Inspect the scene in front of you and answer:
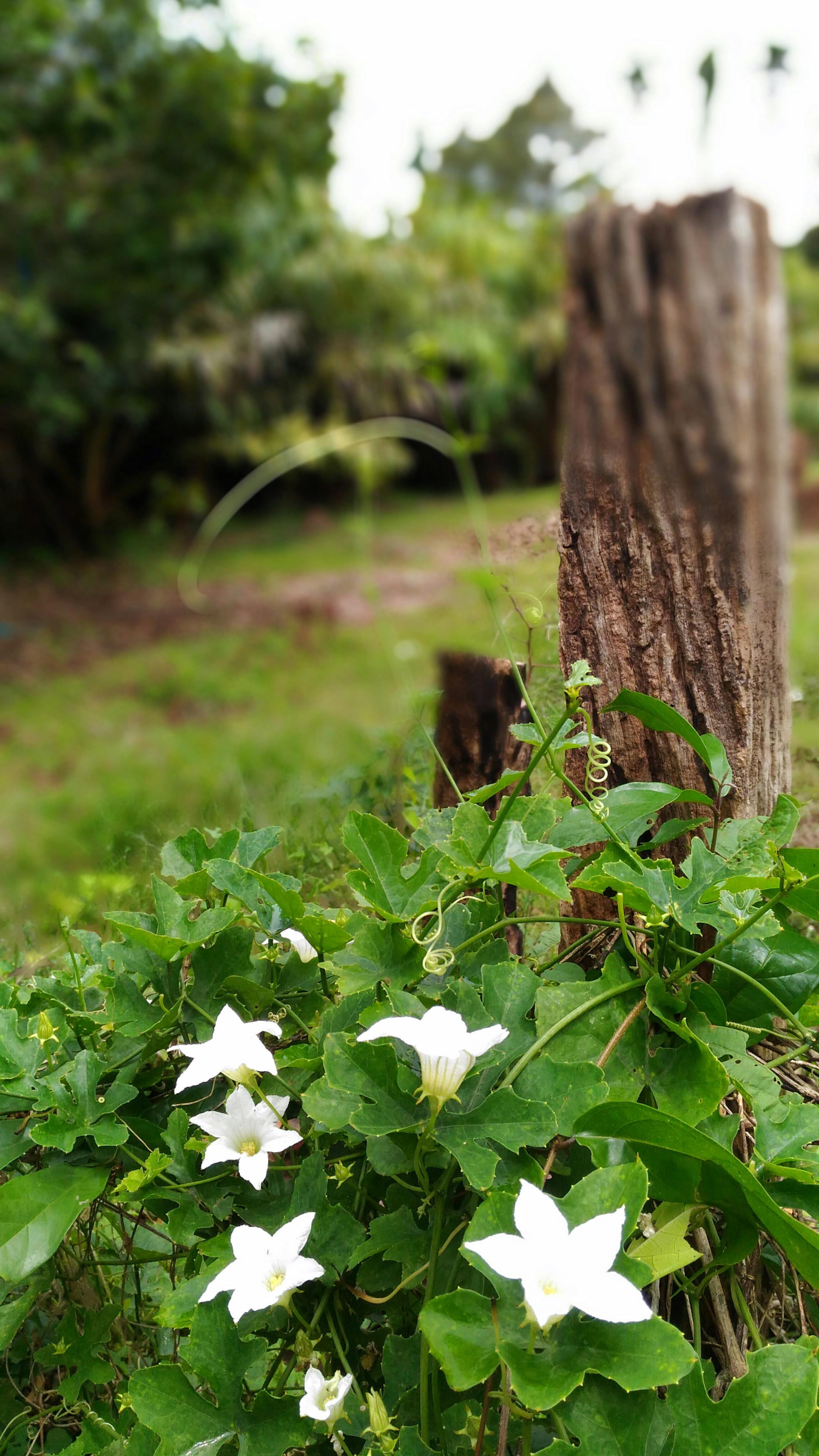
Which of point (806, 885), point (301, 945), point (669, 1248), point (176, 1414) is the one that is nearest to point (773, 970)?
point (806, 885)

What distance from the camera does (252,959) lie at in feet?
2.21

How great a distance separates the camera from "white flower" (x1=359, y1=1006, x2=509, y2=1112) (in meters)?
0.47

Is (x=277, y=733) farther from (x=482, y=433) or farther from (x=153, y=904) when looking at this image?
(x=153, y=904)

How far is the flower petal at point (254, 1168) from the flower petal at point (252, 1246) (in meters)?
0.03

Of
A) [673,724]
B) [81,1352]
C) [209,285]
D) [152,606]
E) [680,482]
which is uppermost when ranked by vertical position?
[209,285]

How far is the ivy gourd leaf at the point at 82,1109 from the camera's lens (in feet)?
1.79

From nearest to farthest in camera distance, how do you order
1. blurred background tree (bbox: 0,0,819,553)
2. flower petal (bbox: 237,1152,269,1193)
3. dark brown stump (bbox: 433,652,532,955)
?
flower petal (bbox: 237,1152,269,1193) < dark brown stump (bbox: 433,652,532,955) < blurred background tree (bbox: 0,0,819,553)

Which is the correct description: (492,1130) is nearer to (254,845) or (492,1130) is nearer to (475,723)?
(254,845)

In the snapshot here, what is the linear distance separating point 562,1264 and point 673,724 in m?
0.33

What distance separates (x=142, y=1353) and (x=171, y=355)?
23.4 ft

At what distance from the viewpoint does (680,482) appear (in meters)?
0.71

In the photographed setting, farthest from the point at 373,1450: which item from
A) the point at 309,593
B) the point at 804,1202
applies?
the point at 309,593

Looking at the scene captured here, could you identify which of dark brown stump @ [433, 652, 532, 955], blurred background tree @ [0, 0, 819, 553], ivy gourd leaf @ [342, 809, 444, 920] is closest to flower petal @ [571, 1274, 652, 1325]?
ivy gourd leaf @ [342, 809, 444, 920]

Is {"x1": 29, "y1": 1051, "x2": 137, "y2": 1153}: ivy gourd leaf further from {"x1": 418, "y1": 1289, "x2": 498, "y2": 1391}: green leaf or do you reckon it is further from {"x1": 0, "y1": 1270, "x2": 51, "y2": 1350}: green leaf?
{"x1": 418, "y1": 1289, "x2": 498, "y2": 1391}: green leaf
